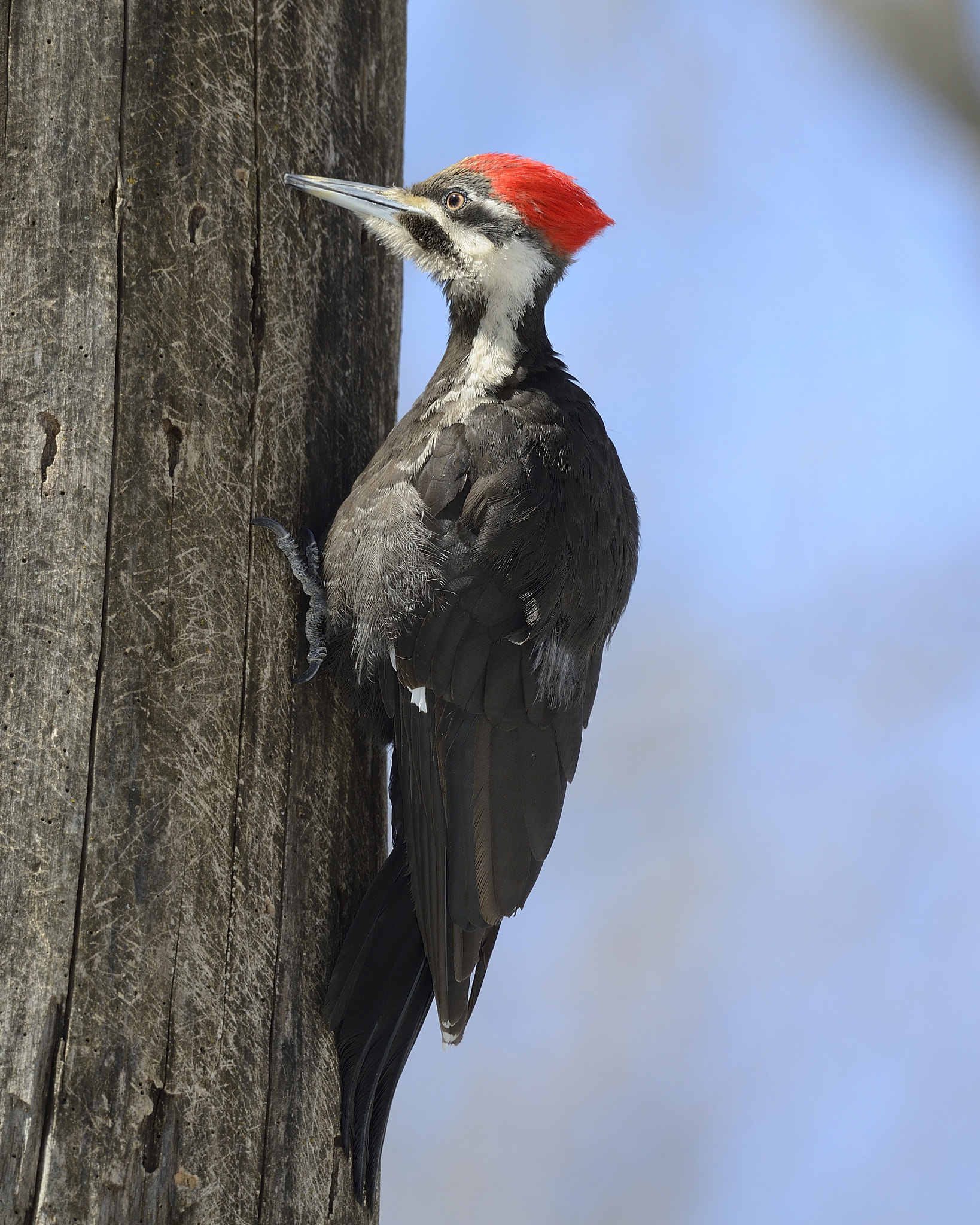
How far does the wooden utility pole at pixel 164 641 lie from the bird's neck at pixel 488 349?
265 mm

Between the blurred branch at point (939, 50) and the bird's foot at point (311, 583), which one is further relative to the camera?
the blurred branch at point (939, 50)

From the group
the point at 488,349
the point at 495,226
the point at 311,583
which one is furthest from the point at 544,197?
the point at 311,583

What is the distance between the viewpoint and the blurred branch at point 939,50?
340 cm

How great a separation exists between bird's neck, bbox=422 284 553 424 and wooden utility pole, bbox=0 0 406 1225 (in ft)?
0.87

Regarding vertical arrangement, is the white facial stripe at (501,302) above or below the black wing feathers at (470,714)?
above

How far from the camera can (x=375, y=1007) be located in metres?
1.86

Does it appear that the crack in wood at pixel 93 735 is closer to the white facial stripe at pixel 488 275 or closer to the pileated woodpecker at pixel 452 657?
the pileated woodpecker at pixel 452 657

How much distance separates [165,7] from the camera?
186cm

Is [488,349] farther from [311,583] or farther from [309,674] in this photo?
[309,674]

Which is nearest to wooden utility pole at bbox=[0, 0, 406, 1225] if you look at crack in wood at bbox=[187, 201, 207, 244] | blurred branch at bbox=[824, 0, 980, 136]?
crack in wood at bbox=[187, 201, 207, 244]

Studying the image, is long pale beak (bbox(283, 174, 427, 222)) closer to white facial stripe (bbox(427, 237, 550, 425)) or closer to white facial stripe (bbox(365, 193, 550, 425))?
white facial stripe (bbox(365, 193, 550, 425))

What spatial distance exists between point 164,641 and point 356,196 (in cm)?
87

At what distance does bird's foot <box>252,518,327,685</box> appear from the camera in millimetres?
1901

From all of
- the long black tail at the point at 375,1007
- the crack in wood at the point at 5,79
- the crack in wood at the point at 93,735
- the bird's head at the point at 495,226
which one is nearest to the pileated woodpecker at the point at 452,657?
the long black tail at the point at 375,1007
